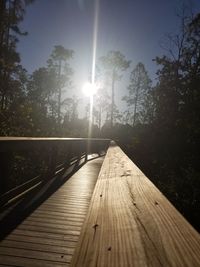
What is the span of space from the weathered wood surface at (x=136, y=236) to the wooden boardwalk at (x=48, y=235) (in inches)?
79.1

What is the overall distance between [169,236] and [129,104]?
2314 inches

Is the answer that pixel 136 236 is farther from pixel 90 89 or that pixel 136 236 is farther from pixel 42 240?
pixel 90 89

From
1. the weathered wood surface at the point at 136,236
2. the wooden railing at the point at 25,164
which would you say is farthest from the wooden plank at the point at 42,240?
the weathered wood surface at the point at 136,236

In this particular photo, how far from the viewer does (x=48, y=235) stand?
4094mm

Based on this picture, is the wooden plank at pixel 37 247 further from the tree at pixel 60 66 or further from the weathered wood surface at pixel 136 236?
the tree at pixel 60 66

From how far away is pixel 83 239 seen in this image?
1.12 metres

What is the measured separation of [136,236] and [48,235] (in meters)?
3.29

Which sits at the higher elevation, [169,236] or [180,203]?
[169,236]

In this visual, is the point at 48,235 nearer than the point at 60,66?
Yes

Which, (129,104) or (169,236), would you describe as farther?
(129,104)

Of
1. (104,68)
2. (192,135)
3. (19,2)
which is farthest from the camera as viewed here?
(104,68)

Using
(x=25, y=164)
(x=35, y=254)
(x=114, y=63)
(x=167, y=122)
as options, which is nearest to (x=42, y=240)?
(x=35, y=254)

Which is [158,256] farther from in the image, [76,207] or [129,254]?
[76,207]

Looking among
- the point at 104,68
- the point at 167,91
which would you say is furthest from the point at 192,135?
the point at 104,68
